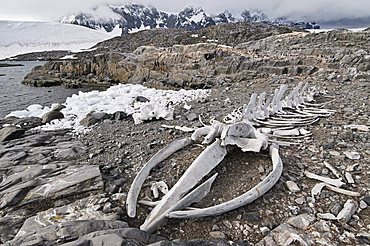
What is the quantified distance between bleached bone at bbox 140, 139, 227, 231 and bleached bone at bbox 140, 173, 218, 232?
21 mm

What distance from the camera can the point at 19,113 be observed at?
32.6 feet

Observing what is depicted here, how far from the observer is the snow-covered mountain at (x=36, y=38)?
72.7m

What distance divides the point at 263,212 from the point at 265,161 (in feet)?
2.94

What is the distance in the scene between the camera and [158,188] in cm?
356

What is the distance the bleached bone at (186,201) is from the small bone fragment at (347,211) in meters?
1.30

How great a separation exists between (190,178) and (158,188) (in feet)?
1.62

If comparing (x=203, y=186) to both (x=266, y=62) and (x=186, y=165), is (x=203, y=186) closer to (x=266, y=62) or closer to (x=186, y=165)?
(x=186, y=165)

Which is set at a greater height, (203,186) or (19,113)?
(203,186)

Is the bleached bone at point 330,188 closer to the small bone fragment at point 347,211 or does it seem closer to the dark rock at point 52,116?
the small bone fragment at point 347,211

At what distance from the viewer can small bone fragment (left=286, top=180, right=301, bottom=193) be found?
3586 mm

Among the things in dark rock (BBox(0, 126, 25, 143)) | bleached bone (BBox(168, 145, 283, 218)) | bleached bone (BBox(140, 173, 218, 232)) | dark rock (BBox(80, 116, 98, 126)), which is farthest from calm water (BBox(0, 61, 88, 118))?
bleached bone (BBox(168, 145, 283, 218))

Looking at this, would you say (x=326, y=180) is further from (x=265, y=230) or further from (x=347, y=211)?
(x=265, y=230)

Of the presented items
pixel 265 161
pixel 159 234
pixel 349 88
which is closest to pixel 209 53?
pixel 349 88

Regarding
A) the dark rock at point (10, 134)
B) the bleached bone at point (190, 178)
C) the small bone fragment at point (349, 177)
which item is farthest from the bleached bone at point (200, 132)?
the dark rock at point (10, 134)
